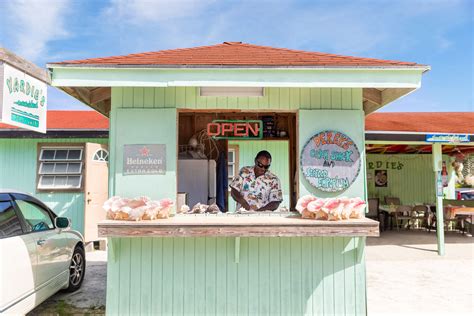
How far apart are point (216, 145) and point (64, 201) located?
4139 millimetres

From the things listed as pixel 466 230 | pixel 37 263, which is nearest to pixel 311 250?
pixel 37 263

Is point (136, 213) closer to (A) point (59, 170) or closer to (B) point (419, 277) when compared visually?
(B) point (419, 277)

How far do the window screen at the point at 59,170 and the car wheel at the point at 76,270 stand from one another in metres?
3.51

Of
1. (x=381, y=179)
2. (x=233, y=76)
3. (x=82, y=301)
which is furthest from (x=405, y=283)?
(x=381, y=179)

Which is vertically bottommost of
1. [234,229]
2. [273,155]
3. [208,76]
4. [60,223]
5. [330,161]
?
[60,223]

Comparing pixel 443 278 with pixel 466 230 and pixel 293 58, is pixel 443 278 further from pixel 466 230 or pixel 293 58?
pixel 466 230

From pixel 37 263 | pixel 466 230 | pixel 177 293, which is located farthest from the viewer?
pixel 466 230

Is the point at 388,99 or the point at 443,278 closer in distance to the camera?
the point at 388,99

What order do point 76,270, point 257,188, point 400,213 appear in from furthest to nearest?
point 400,213
point 76,270
point 257,188

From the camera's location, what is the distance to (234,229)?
11.7ft

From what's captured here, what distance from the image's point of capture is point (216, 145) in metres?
8.00

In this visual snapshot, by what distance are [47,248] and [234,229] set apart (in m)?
2.65

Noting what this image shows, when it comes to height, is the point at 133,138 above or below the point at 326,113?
below

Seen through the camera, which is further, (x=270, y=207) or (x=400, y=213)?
(x=400, y=213)
